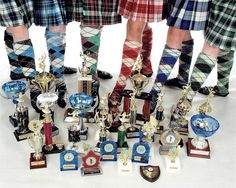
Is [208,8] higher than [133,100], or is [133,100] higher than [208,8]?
[208,8]

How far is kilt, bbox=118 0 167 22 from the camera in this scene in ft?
5.84

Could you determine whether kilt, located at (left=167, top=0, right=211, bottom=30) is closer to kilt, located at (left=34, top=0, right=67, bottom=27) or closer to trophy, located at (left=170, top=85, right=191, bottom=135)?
trophy, located at (left=170, top=85, right=191, bottom=135)

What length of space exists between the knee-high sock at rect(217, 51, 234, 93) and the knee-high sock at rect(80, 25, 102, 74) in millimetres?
688

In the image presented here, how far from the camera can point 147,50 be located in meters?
2.22

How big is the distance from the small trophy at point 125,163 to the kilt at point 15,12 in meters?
0.76

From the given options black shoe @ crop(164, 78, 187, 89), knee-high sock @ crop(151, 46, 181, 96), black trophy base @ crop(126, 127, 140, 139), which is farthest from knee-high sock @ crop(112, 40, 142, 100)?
black shoe @ crop(164, 78, 187, 89)

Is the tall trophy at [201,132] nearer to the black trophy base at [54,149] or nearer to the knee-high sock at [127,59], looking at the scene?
the knee-high sock at [127,59]

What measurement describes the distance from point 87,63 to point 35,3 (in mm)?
418

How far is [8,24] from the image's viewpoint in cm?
177

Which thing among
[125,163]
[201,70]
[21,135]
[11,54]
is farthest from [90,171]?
[11,54]

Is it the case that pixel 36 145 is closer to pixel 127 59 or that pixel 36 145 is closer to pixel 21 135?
pixel 21 135

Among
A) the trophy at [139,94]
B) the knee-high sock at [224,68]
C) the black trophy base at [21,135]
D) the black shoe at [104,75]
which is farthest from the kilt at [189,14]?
the black trophy base at [21,135]

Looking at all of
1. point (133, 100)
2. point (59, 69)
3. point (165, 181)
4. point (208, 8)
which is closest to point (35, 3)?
point (59, 69)

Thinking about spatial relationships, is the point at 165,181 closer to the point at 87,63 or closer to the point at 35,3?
the point at 87,63
